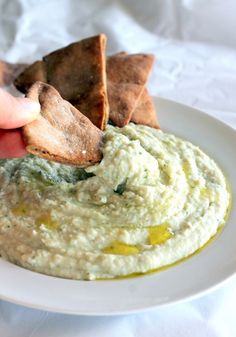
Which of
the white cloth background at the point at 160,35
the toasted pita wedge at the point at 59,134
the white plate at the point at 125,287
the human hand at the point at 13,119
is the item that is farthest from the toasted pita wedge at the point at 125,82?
the white plate at the point at 125,287

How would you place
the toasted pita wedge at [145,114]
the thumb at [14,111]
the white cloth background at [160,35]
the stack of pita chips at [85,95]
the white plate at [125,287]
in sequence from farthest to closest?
the white cloth background at [160,35] < the toasted pita wedge at [145,114] < the stack of pita chips at [85,95] < the thumb at [14,111] < the white plate at [125,287]

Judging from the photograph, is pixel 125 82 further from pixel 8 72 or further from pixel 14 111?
pixel 14 111

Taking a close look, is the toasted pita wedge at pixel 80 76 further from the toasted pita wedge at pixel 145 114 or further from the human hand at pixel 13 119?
the human hand at pixel 13 119

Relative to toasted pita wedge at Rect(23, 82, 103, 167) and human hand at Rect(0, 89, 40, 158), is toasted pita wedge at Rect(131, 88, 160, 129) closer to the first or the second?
toasted pita wedge at Rect(23, 82, 103, 167)

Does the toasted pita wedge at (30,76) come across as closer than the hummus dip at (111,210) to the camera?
No

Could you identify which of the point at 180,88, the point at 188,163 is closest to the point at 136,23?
the point at 180,88

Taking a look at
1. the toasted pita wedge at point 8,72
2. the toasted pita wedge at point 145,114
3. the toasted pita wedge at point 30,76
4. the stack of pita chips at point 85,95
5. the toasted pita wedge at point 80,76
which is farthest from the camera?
the toasted pita wedge at point 8,72
